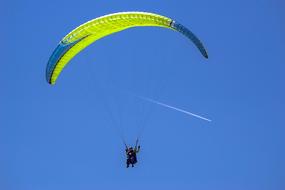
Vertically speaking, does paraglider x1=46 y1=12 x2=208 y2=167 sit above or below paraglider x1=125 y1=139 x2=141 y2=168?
above

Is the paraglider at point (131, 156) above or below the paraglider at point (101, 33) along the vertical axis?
below

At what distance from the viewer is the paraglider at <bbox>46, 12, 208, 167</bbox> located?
125 feet

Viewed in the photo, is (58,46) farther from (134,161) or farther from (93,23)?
(134,161)

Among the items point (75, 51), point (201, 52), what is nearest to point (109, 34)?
point (75, 51)

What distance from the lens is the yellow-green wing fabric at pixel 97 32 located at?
38.1m

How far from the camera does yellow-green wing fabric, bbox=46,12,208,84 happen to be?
3809 centimetres

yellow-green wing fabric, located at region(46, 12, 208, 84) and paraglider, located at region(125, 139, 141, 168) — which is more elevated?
yellow-green wing fabric, located at region(46, 12, 208, 84)

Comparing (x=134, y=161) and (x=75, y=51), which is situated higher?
(x=75, y=51)

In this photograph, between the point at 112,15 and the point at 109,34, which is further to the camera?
the point at 109,34

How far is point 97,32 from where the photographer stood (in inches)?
1559

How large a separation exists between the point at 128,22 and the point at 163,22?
70.1 inches

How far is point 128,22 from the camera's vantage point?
127 ft

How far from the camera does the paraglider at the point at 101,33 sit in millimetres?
38094

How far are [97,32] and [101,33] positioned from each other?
0.45m
